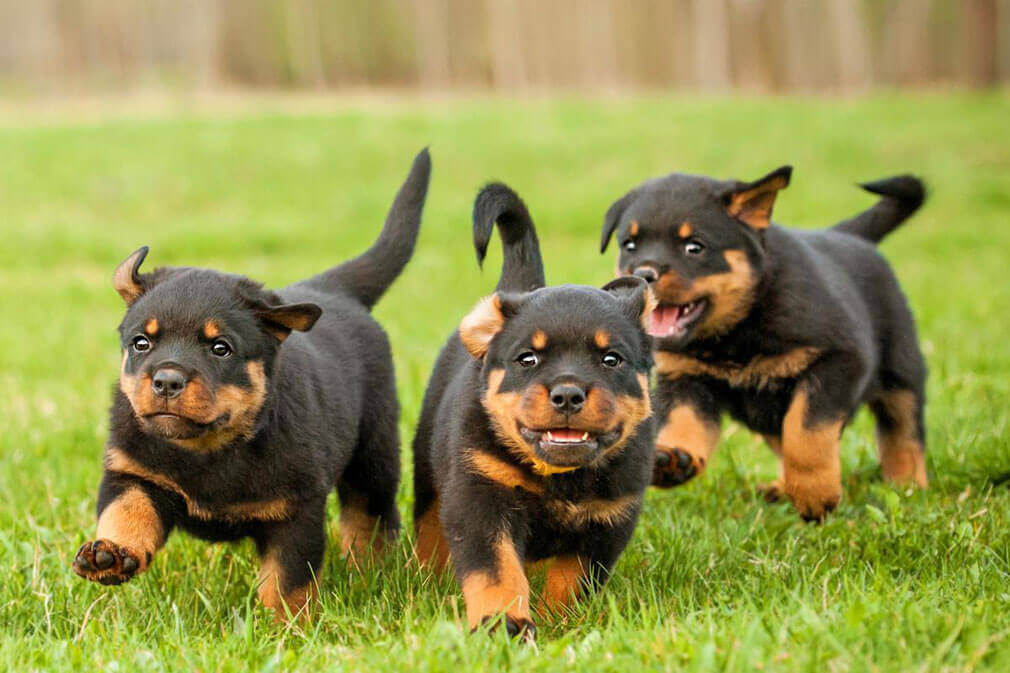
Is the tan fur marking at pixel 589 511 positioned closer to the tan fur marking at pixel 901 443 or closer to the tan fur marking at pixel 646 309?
the tan fur marking at pixel 646 309

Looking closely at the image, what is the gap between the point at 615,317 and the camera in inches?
129

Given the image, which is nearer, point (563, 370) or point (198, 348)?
point (563, 370)

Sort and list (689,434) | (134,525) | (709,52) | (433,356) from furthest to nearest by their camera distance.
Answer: (709,52) < (433,356) < (689,434) < (134,525)

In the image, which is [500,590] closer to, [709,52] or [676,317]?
[676,317]

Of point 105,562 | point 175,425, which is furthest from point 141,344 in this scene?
point 105,562

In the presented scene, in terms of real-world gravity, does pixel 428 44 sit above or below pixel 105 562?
above

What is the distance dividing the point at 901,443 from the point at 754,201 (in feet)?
3.91

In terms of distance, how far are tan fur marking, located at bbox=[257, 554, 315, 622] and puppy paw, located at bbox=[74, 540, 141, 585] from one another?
357mm

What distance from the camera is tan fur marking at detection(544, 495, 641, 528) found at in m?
3.27

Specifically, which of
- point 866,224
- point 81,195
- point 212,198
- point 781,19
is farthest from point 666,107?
point 866,224

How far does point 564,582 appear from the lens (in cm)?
338

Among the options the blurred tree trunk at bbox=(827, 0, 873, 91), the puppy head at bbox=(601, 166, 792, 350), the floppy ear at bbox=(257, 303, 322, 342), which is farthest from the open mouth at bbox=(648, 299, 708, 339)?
the blurred tree trunk at bbox=(827, 0, 873, 91)

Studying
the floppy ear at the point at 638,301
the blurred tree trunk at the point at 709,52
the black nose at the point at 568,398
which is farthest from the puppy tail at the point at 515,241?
the blurred tree trunk at the point at 709,52

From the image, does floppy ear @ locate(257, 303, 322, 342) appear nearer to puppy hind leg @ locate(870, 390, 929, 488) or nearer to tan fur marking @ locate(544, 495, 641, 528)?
tan fur marking @ locate(544, 495, 641, 528)
